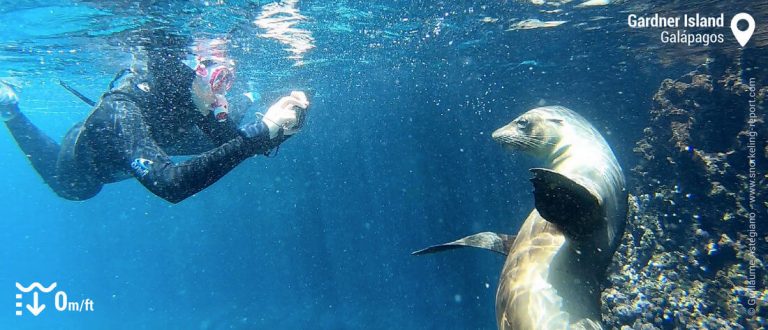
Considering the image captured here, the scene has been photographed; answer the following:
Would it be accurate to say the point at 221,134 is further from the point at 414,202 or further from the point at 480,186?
the point at 414,202

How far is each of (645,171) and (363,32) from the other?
941 cm

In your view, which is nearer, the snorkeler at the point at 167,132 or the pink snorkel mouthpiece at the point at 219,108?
the snorkeler at the point at 167,132

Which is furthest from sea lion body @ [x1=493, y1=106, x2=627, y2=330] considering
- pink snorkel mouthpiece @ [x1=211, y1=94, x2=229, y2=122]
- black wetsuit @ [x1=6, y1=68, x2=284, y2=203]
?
pink snorkel mouthpiece @ [x1=211, y1=94, x2=229, y2=122]

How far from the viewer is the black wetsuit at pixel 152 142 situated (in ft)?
9.90

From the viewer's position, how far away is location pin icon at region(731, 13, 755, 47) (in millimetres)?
9297

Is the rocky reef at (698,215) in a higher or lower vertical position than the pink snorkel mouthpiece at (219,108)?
lower

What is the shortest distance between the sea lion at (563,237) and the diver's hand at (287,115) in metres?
1.69

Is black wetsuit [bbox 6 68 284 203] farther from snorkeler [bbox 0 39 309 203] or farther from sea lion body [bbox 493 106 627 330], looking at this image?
sea lion body [bbox 493 106 627 330]

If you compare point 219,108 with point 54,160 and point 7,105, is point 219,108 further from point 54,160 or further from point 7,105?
point 7,105

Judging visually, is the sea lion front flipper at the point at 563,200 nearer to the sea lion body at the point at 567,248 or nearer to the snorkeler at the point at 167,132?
the sea lion body at the point at 567,248

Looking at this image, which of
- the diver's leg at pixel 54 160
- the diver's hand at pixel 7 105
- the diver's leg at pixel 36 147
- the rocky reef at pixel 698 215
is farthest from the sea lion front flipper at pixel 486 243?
the diver's hand at pixel 7 105

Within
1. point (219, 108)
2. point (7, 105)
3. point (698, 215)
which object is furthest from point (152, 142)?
point (698, 215)

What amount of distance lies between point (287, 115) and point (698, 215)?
28.9ft

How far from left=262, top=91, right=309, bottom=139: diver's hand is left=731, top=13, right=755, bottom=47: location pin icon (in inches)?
439
